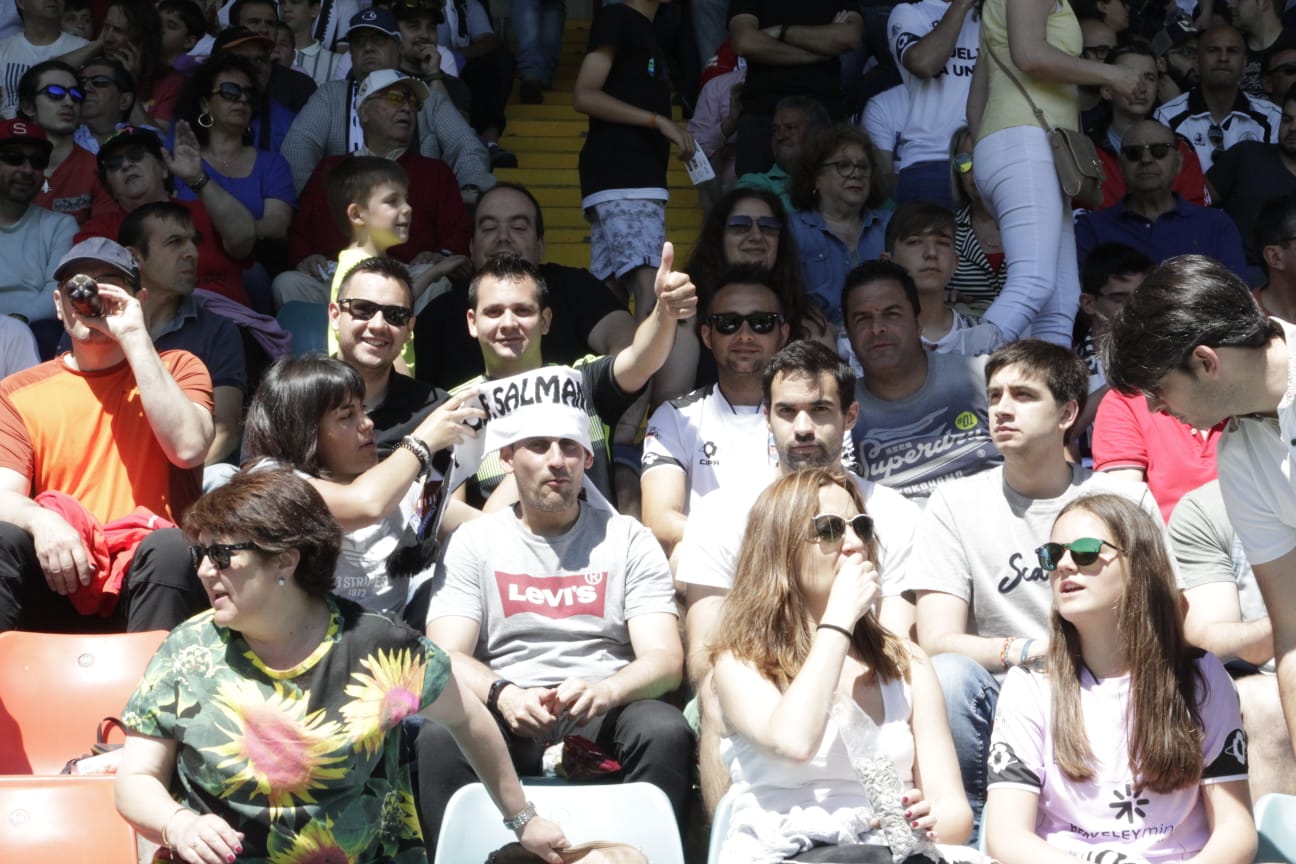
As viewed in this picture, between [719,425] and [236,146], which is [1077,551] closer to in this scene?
[719,425]

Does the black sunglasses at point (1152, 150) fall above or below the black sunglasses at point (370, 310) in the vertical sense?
above

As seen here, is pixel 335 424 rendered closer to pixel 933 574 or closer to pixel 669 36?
pixel 933 574

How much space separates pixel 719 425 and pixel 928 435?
679 millimetres

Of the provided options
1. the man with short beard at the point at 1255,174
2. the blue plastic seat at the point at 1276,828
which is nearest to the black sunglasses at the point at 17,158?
the blue plastic seat at the point at 1276,828

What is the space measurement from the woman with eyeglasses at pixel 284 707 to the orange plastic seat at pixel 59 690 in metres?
0.80

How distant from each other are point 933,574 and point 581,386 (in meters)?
1.13

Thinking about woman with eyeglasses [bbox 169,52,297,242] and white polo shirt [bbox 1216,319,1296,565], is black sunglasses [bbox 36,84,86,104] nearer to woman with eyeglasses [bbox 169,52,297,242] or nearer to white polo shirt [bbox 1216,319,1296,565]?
woman with eyeglasses [bbox 169,52,297,242]

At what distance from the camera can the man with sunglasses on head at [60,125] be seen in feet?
22.6

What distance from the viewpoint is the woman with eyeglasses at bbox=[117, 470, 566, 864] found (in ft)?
10.1

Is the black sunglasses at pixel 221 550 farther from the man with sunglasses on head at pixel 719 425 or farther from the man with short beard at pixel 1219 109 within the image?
the man with short beard at pixel 1219 109

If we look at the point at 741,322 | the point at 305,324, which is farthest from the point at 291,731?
the point at 305,324

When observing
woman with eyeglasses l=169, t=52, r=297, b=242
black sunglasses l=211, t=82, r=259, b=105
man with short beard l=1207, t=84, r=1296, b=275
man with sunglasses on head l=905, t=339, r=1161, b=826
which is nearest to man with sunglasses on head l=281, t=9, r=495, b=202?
woman with eyeglasses l=169, t=52, r=297, b=242

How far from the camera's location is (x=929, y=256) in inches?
232

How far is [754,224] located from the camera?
5.89m
